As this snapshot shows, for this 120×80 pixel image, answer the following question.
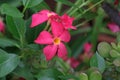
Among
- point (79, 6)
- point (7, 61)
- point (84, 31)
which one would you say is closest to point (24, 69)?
point (7, 61)

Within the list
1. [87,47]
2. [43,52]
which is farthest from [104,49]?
[87,47]

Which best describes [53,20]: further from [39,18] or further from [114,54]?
[114,54]

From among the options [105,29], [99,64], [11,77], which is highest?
[99,64]

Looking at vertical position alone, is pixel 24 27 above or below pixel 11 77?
above

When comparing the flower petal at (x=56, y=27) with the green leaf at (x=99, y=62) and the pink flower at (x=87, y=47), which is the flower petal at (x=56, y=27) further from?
the pink flower at (x=87, y=47)

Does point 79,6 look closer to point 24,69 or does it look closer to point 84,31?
point 24,69

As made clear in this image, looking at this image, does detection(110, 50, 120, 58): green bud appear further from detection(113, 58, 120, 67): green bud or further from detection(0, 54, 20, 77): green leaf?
detection(0, 54, 20, 77): green leaf

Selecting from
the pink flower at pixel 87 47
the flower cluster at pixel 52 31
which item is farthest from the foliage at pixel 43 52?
the pink flower at pixel 87 47

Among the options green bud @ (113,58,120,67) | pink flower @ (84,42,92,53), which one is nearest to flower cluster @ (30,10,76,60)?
green bud @ (113,58,120,67)
